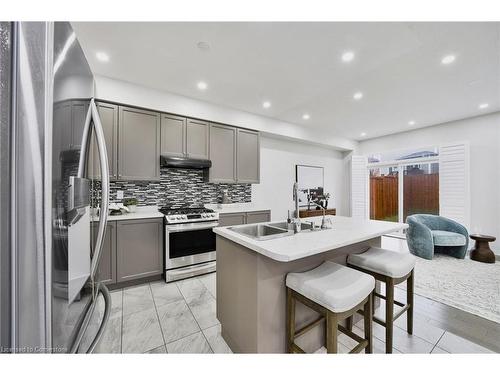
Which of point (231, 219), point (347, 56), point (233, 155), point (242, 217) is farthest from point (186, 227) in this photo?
point (347, 56)

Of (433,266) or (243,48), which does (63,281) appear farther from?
(433,266)

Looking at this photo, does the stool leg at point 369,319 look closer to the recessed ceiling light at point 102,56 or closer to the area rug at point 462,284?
the area rug at point 462,284

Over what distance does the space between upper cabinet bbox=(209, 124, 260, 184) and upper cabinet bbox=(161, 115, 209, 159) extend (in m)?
0.16

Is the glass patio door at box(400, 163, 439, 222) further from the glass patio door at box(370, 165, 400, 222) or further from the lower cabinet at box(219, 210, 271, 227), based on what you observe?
the lower cabinet at box(219, 210, 271, 227)

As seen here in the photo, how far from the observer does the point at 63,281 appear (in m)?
0.58

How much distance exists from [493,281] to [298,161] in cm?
367

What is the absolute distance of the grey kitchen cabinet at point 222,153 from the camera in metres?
3.46

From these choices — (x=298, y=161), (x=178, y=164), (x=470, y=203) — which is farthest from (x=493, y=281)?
(x=178, y=164)

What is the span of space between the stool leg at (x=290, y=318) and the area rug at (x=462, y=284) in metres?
2.06

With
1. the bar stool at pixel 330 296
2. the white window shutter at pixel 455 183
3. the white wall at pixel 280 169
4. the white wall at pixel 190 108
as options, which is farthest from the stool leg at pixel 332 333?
the white window shutter at pixel 455 183

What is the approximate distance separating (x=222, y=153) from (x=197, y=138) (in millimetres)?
491

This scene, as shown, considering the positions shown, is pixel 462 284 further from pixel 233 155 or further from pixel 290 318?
pixel 233 155

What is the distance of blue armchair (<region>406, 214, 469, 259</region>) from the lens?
11.5 feet

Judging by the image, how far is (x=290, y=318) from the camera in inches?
52.8
